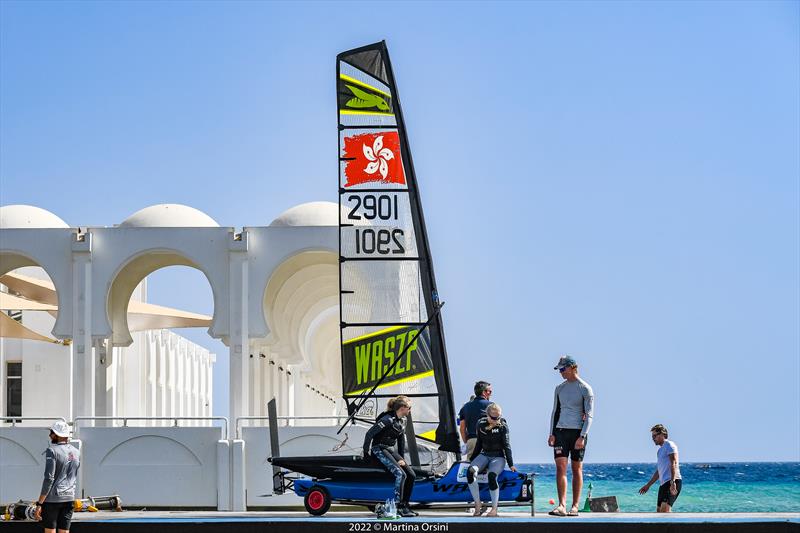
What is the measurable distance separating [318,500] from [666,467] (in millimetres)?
4340

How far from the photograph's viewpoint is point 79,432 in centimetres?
2403

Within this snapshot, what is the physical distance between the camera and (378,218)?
1919 cm

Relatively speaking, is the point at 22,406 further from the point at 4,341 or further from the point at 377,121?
the point at 377,121

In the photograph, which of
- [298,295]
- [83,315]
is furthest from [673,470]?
[298,295]

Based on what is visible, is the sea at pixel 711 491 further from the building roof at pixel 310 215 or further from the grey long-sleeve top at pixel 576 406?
the grey long-sleeve top at pixel 576 406

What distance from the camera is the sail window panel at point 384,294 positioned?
18891mm

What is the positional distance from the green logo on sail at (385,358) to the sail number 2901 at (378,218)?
117 centimetres

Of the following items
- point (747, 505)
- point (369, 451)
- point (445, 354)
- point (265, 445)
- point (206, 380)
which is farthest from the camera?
point (747, 505)

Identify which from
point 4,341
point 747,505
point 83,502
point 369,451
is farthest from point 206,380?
point 369,451

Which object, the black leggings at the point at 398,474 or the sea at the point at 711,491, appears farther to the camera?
the sea at the point at 711,491

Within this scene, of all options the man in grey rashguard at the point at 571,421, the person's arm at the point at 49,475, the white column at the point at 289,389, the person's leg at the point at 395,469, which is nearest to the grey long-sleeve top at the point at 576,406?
the man in grey rashguard at the point at 571,421

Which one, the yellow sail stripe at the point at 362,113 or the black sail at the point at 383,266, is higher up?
the yellow sail stripe at the point at 362,113

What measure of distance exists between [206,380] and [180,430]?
1453 inches

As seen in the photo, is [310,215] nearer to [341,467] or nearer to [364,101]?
[364,101]
